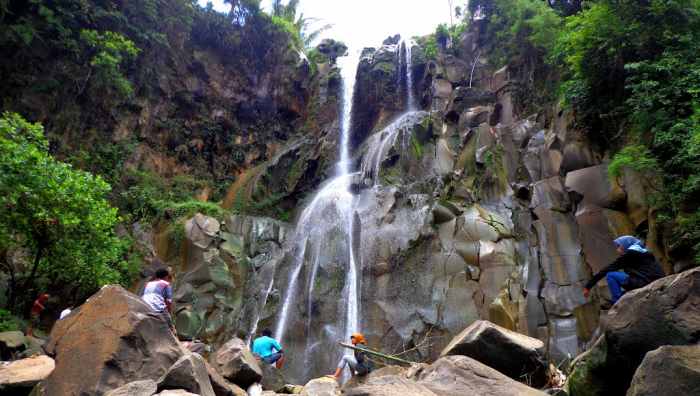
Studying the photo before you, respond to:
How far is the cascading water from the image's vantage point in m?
14.2

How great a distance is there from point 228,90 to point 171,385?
76.6 feet

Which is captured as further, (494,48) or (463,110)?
(494,48)

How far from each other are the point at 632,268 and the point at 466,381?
2928 millimetres

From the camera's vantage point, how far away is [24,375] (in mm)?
6004

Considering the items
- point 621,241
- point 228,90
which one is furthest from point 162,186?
point 621,241

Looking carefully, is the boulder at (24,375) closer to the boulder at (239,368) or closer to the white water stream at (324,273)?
the boulder at (239,368)

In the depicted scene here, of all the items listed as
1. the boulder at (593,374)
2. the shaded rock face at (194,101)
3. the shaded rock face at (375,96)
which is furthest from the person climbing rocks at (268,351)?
the shaded rock face at (375,96)

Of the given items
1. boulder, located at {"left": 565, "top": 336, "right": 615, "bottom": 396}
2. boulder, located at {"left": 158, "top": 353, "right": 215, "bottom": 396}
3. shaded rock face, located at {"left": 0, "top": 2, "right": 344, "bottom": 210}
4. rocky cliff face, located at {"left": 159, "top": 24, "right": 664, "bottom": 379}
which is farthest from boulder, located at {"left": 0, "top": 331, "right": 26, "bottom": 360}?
shaded rock face, located at {"left": 0, "top": 2, "right": 344, "bottom": 210}

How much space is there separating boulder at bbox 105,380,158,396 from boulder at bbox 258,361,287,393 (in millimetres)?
3446

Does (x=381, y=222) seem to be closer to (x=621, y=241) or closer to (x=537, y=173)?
(x=537, y=173)

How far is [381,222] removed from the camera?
16109 mm

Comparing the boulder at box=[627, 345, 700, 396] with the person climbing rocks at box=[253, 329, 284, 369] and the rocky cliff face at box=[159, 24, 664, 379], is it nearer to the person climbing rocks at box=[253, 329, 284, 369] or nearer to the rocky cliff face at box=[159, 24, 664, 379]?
the person climbing rocks at box=[253, 329, 284, 369]

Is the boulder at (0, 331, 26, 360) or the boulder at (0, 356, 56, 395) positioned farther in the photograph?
the boulder at (0, 331, 26, 360)

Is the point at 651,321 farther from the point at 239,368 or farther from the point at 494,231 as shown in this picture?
the point at 494,231
